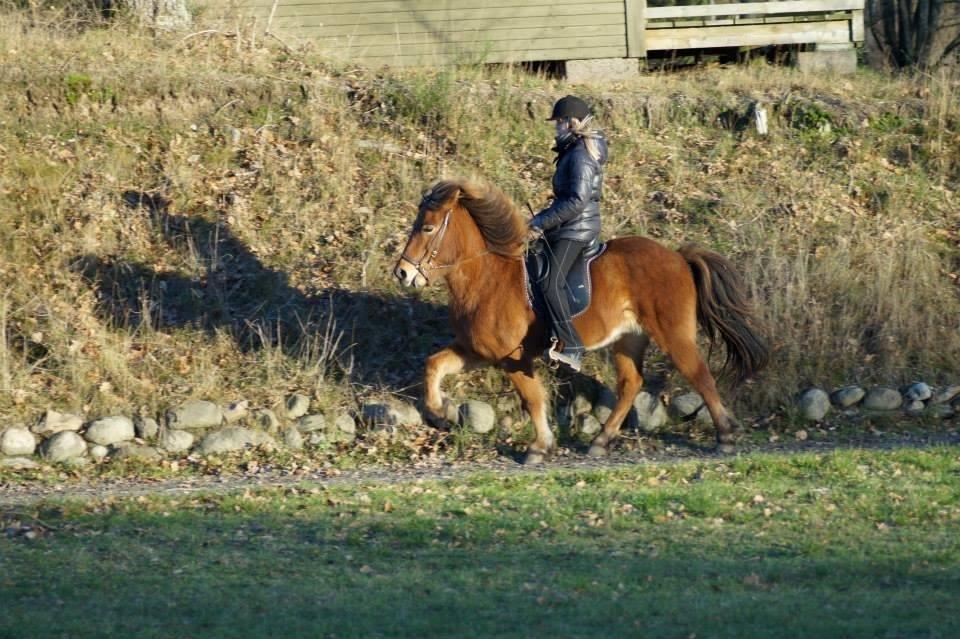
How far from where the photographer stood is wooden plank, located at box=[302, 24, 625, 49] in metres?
21.1

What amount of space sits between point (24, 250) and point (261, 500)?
260 inches

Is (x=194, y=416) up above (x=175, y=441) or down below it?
above

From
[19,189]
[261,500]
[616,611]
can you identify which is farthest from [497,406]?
[19,189]

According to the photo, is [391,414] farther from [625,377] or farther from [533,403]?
[625,377]

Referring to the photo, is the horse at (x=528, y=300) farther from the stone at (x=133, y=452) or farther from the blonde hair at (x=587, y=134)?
the stone at (x=133, y=452)

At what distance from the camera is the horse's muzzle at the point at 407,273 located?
1112cm

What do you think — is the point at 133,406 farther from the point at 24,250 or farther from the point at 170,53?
the point at 170,53

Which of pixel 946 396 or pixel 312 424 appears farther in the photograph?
pixel 946 396

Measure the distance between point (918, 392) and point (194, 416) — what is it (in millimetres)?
7576

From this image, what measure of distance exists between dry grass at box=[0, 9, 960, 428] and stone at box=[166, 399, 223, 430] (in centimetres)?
33

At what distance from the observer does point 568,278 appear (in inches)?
448

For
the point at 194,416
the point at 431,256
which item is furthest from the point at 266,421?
the point at 431,256

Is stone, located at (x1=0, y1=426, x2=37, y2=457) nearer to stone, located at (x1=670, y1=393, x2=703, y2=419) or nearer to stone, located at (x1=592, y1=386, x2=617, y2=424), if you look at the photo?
stone, located at (x1=592, y1=386, x2=617, y2=424)

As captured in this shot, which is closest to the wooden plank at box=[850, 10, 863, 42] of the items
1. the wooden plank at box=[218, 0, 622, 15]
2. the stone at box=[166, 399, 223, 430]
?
the wooden plank at box=[218, 0, 622, 15]
